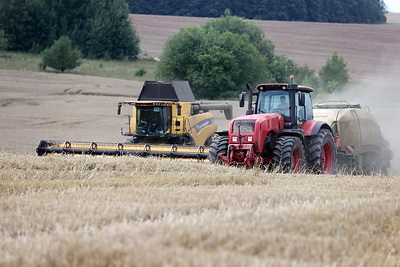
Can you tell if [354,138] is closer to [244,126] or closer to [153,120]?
[244,126]

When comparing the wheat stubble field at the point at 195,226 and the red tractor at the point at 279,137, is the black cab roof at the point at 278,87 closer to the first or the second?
the red tractor at the point at 279,137

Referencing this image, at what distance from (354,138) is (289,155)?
16.7 ft

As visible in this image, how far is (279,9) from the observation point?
78188 mm

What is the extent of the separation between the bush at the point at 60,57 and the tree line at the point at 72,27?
11.3 metres

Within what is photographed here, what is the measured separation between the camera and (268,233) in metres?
5.17

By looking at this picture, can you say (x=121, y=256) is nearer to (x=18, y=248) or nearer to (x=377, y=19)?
(x=18, y=248)

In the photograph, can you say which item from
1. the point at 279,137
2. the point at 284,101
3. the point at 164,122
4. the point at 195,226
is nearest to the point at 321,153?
the point at 279,137

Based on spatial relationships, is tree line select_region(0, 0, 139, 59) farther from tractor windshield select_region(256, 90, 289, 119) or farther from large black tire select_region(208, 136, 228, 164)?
large black tire select_region(208, 136, 228, 164)

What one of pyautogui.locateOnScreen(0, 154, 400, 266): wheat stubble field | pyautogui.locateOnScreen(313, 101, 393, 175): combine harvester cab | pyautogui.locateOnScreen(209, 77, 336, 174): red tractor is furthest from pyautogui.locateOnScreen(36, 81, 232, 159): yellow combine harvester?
pyautogui.locateOnScreen(0, 154, 400, 266): wheat stubble field

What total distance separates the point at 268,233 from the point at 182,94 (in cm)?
1627

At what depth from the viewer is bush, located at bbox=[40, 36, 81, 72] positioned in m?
51.1

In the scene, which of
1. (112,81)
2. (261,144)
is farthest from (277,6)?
(261,144)

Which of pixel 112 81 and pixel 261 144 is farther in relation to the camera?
pixel 112 81

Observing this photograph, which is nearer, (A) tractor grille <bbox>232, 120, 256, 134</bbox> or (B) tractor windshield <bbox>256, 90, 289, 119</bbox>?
(A) tractor grille <bbox>232, 120, 256, 134</bbox>
